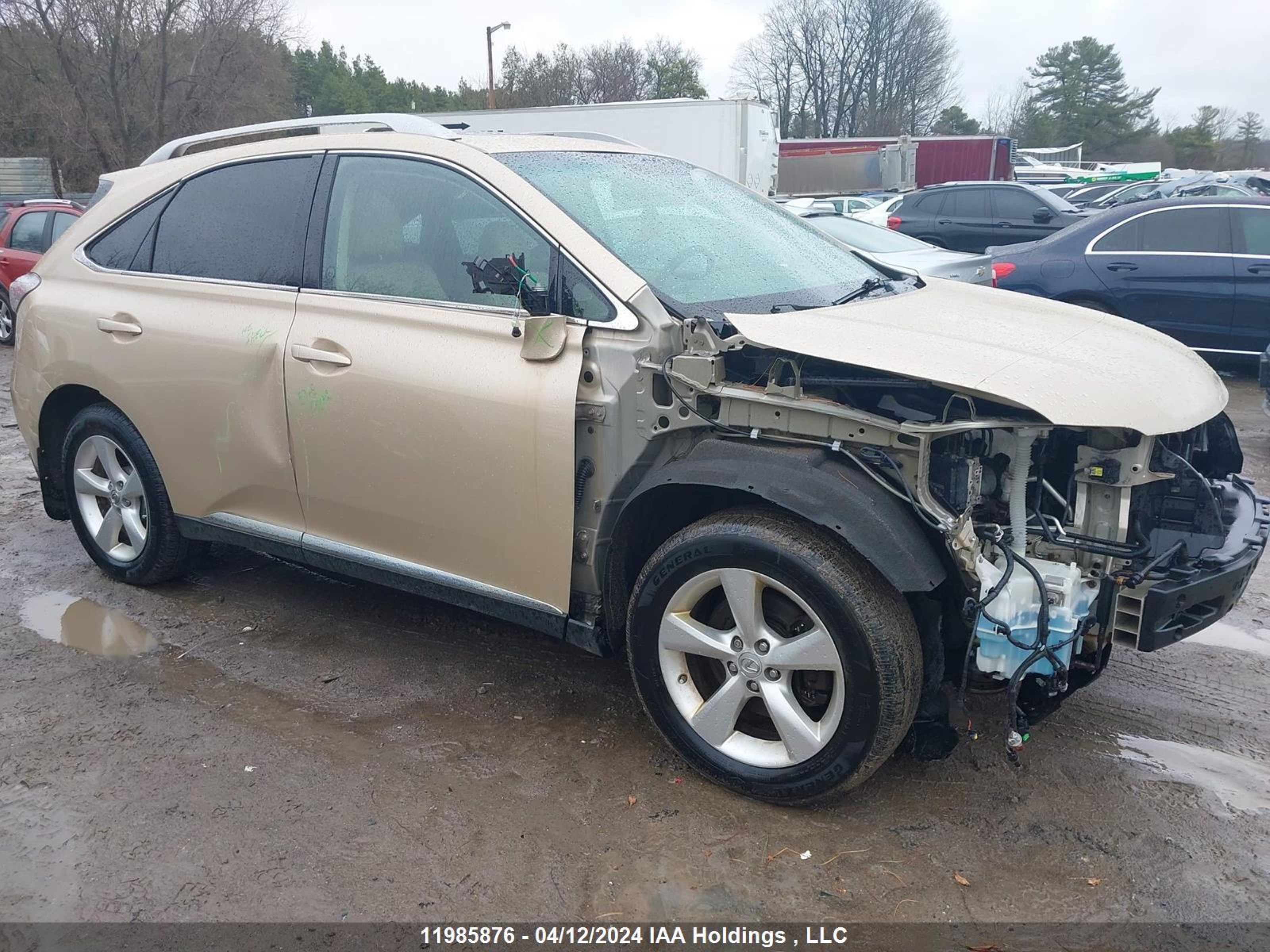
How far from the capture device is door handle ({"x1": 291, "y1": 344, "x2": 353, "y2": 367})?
11.7 ft

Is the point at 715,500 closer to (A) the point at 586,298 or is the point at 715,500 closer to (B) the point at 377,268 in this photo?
(A) the point at 586,298

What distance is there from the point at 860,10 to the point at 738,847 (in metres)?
76.2

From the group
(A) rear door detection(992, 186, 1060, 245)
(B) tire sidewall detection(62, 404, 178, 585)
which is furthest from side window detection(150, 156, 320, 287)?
(A) rear door detection(992, 186, 1060, 245)

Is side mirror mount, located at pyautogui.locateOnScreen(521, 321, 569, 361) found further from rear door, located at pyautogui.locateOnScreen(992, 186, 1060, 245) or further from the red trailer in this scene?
the red trailer

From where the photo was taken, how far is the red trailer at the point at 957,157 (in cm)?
3331

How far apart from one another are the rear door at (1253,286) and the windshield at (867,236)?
2543mm

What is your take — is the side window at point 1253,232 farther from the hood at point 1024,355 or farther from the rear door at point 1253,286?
the hood at point 1024,355

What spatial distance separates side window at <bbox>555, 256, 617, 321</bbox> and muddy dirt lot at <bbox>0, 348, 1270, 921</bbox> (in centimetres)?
142

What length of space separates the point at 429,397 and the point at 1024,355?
1848 mm

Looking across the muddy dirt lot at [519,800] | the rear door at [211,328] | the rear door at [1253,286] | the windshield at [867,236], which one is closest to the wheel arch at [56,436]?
the rear door at [211,328]

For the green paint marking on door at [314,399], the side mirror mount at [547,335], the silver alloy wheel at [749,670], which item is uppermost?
the side mirror mount at [547,335]

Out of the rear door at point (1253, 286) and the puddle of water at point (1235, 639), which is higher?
the rear door at point (1253, 286)

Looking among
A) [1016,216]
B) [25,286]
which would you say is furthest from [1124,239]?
[25,286]

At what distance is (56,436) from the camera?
4.74 m
